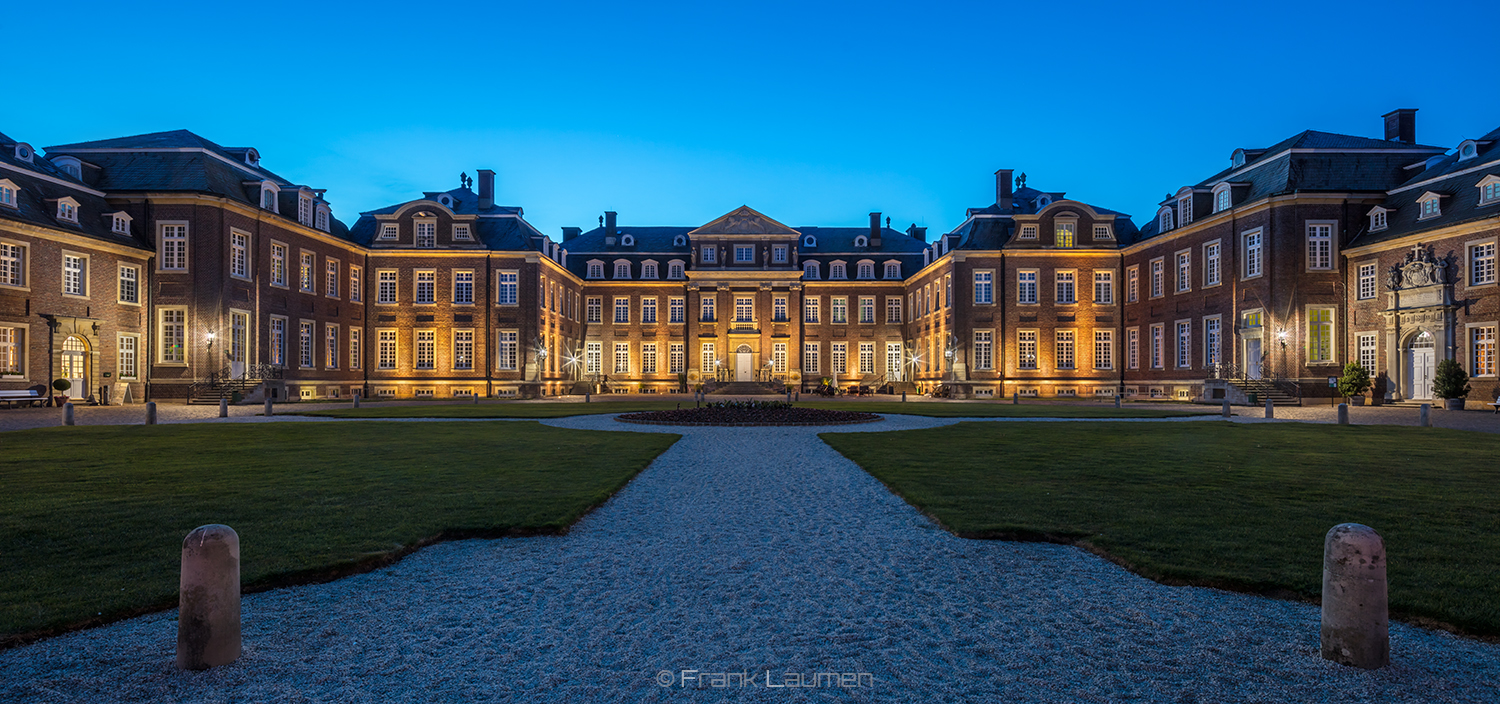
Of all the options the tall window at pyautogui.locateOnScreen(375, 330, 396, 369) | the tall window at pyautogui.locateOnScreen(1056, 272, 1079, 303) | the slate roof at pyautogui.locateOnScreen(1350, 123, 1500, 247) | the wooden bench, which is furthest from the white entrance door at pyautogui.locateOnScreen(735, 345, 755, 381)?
the wooden bench

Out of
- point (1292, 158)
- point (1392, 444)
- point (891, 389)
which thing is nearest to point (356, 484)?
point (1392, 444)

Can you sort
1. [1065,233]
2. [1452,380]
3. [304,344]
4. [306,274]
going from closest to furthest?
1. [1452,380]
2. [304,344]
3. [306,274]
4. [1065,233]

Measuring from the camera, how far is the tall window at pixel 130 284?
31.2 metres

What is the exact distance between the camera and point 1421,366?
1182 inches

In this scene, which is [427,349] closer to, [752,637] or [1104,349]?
[1104,349]

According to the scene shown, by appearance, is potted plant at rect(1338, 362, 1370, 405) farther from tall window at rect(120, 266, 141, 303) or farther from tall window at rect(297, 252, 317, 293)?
tall window at rect(120, 266, 141, 303)

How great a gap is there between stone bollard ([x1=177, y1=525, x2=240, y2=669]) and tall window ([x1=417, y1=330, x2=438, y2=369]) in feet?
143

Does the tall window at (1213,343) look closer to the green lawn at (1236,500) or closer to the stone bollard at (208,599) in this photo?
the green lawn at (1236,500)

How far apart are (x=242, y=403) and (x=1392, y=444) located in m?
38.1

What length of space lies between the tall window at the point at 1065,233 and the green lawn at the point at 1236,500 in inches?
1144

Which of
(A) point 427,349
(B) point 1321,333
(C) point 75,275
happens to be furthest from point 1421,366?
(C) point 75,275

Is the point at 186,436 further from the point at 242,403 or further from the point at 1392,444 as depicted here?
the point at 1392,444

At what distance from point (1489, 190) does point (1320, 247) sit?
5.71 meters

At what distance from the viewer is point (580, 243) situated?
5712cm
